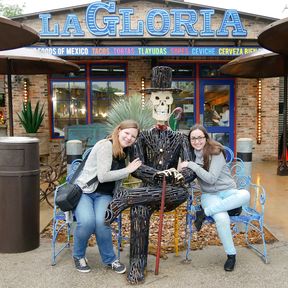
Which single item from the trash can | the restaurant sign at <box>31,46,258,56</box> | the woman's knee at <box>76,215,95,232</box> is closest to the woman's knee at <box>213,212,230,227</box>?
the woman's knee at <box>76,215,95,232</box>

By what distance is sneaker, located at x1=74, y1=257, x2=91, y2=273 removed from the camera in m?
3.20

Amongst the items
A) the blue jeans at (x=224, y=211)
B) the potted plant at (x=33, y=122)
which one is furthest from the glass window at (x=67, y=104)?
the blue jeans at (x=224, y=211)

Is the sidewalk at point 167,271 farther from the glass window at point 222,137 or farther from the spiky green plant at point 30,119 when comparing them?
the glass window at point 222,137

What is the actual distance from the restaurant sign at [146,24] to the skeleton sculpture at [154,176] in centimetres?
568

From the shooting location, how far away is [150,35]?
28.6ft

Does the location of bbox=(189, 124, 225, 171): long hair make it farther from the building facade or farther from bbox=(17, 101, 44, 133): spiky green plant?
bbox=(17, 101, 44, 133): spiky green plant

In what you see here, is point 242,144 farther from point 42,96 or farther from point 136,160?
point 42,96

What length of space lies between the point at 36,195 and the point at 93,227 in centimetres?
92

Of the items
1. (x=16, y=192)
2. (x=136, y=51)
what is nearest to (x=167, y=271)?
(x=16, y=192)

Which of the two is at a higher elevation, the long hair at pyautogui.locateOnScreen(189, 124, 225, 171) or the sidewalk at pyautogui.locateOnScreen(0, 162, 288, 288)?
the long hair at pyautogui.locateOnScreen(189, 124, 225, 171)

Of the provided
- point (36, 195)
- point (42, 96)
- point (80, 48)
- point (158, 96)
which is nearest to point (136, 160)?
point (158, 96)

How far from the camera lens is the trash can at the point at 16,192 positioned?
3.54 metres

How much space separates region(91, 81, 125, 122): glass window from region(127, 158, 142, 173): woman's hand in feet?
22.0

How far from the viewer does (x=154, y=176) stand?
312cm
